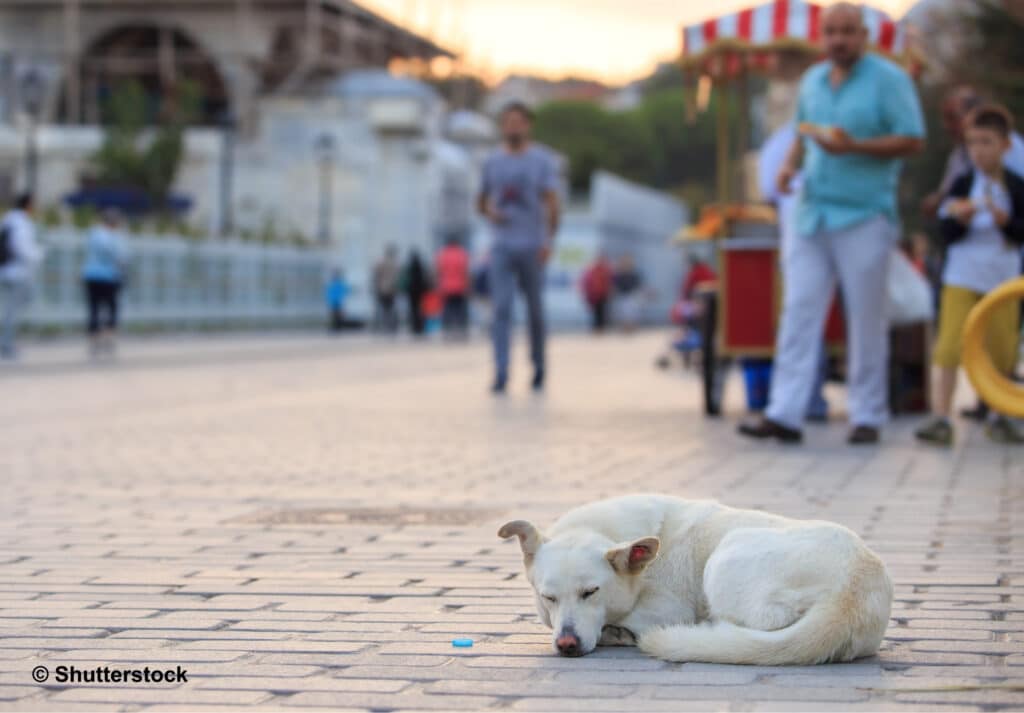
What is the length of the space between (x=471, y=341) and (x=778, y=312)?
23.7m

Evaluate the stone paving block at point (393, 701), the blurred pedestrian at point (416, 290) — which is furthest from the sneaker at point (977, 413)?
the blurred pedestrian at point (416, 290)

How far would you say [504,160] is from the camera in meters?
14.5

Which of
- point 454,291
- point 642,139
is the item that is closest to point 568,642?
point 454,291

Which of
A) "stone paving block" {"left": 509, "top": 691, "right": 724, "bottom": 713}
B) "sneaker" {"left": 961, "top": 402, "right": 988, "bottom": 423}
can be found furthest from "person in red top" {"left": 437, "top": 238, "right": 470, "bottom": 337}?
"stone paving block" {"left": 509, "top": 691, "right": 724, "bottom": 713}

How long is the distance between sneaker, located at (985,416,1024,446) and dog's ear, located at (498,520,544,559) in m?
6.27

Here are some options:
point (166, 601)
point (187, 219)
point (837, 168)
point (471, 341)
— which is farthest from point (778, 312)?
point (187, 219)

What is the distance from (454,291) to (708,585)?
31.7 m

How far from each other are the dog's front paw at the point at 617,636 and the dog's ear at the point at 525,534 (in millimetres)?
255

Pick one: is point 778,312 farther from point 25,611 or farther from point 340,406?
point 25,611

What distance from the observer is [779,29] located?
42.9 feet

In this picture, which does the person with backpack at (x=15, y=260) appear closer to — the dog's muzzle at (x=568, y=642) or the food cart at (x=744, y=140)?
the food cart at (x=744, y=140)

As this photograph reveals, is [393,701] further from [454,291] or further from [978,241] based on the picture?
[454,291]

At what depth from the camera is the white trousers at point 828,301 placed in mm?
9445

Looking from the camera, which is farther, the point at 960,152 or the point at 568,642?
the point at 960,152
